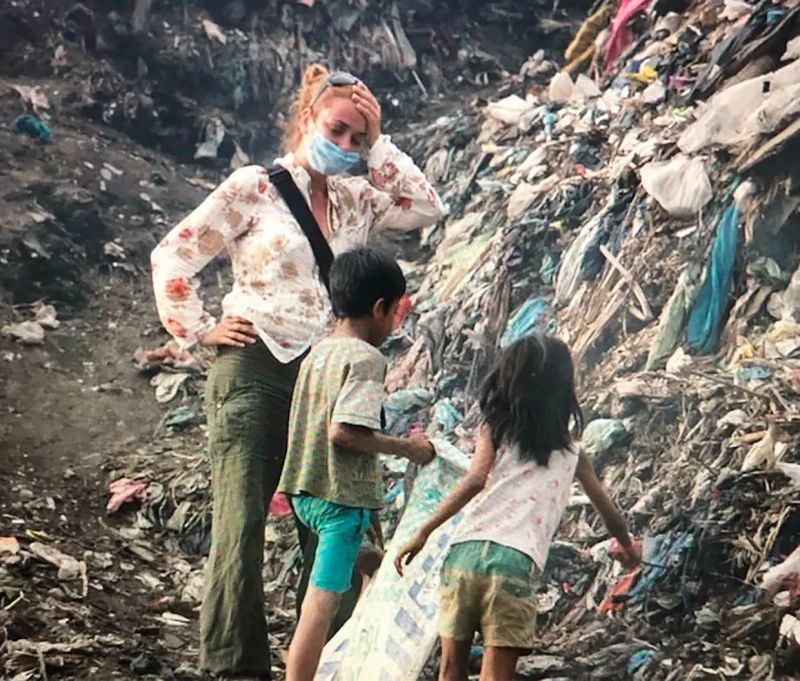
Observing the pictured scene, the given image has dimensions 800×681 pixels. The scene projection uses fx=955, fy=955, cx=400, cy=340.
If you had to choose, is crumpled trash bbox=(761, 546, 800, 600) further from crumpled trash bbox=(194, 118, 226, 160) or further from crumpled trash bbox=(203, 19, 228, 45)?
crumpled trash bbox=(203, 19, 228, 45)

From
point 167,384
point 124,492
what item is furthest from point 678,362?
point 167,384

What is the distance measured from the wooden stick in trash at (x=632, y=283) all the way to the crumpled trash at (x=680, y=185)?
19cm

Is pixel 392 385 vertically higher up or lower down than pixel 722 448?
lower down

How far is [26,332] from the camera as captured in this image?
382 centimetres

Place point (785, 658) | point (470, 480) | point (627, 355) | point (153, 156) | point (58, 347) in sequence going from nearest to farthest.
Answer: point (470, 480), point (785, 658), point (627, 355), point (58, 347), point (153, 156)

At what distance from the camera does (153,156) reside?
5.38m

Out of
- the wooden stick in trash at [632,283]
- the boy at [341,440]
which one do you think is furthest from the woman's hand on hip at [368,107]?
the wooden stick in trash at [632,283]

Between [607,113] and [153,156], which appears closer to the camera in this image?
[607,113]

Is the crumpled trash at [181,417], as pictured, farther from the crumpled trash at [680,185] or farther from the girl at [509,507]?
the girl at [509,507]

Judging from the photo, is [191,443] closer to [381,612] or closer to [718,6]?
[381,612]

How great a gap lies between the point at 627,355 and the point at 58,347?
2.44 m

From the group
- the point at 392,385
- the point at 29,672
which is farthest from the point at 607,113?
the point at 29,672

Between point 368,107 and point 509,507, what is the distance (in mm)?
762

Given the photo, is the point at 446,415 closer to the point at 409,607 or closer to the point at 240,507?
the point at 240,507
